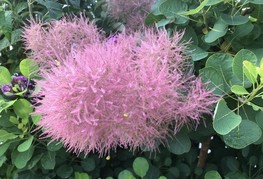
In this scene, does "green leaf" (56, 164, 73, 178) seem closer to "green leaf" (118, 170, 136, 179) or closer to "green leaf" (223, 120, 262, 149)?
"green leaf" (118, 170, 136, 179)

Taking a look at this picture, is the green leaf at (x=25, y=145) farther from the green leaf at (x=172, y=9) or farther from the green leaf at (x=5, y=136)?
the green leaf at (x=172, y=9)

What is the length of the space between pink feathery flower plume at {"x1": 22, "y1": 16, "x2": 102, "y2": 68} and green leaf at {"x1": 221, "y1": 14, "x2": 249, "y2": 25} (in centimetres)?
21

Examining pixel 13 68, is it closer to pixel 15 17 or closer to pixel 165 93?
pixel 15 17

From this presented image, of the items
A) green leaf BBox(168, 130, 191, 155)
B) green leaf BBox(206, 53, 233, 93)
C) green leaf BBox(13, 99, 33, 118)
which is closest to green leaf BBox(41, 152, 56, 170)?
green leaf BBox(13, 99, 33, 118)

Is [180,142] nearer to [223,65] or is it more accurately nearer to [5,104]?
[223,65]

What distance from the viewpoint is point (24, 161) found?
73 cm

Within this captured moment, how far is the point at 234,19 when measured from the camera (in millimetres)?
615

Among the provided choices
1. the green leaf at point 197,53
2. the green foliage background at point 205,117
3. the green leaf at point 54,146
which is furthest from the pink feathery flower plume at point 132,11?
the green leaf at point 54,146

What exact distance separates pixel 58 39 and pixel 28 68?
0.26 feet

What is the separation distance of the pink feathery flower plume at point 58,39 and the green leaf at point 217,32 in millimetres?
188

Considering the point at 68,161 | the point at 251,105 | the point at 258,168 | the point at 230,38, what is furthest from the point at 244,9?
the point at 68,161

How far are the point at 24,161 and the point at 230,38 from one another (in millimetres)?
433

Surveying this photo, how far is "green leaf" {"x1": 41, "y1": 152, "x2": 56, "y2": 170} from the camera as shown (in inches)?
29.6

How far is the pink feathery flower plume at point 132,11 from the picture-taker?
755mm
